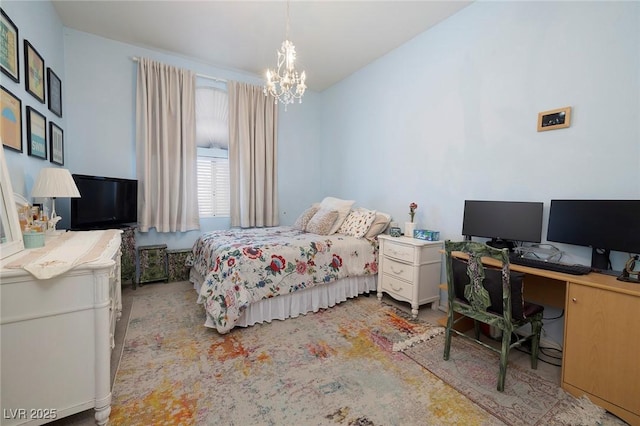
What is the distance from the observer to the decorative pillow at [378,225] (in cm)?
336

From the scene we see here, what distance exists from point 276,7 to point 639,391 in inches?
151

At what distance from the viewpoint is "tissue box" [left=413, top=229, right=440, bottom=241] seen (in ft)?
9.53

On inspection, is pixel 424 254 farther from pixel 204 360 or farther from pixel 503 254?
pixel 204 360

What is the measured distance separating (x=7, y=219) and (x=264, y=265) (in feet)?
5.40

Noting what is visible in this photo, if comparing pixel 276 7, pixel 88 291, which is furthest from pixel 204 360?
pixel 276 7

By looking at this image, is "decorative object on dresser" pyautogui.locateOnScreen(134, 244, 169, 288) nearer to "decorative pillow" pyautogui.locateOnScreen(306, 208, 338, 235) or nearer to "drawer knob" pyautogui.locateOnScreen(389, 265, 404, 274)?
"decorative pillow" pyautogui.locateOnScreen(306, 208, 338, 235)

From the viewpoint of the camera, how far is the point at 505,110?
2.44m

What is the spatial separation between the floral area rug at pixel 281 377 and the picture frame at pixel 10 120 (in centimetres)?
163

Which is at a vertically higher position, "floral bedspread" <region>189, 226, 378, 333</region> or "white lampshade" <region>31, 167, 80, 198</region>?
"white lampshade" <region>31, 167, 80, 198</region>

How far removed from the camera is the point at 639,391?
142 centimetres

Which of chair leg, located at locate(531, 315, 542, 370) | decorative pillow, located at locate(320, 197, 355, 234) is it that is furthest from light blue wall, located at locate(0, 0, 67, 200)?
chair leg, located at locate(531, 315, 542, 370)

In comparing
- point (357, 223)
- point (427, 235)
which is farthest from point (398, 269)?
point (357, 223)

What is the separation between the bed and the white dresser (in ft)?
3.23

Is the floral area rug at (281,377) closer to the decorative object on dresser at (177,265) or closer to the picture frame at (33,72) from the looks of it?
the decorative object on dresser at (177,265)
